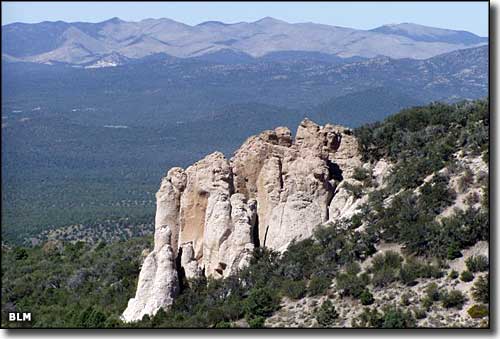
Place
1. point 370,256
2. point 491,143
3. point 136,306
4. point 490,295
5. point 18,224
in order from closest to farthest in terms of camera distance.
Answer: point 490,295
point 491,143
point 370,256
point 136,306
point 18,224

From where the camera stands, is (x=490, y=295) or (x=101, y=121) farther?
(x=101, y=121)

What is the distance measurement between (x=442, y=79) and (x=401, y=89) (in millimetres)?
8546

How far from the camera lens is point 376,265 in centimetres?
2527

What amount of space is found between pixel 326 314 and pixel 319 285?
1555 millimetres

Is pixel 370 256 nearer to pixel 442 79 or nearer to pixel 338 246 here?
pixel 338 246

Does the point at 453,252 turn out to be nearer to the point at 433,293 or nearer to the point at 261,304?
the point at 433,293

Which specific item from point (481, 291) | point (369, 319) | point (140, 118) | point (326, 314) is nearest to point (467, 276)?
point (481, 291)

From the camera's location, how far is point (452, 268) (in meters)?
24.5

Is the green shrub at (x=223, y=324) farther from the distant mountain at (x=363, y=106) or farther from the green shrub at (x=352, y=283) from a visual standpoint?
the distant mountain at (x=363, y=106)

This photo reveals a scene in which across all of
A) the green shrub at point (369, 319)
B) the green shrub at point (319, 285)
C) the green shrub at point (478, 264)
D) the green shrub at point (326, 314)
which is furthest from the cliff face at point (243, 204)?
the green shrub at point (478, 264)

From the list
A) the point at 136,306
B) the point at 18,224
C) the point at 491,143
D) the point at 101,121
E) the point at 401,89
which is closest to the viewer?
the point at 491,143

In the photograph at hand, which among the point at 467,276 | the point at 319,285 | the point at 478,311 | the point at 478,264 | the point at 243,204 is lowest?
the point at 319,285

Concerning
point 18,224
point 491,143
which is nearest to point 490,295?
point 491,143

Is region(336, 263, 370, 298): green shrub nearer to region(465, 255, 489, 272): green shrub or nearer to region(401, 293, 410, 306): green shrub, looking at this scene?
region(401, 293, 410, 306): green shrub
